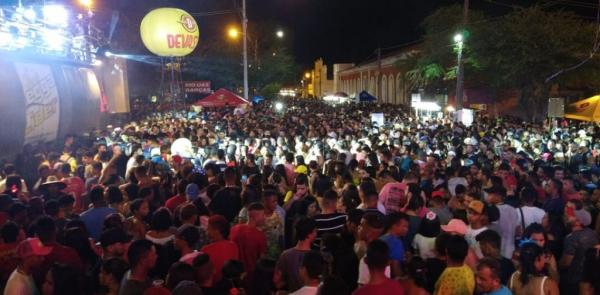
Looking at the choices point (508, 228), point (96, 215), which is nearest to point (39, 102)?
point (96, 215)

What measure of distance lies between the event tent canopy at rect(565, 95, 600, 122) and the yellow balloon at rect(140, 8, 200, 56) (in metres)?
10.6

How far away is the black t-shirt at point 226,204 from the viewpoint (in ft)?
22.0

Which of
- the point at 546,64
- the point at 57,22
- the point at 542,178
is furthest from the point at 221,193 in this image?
the point at 546,64

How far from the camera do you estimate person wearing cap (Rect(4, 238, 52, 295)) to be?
4.18m

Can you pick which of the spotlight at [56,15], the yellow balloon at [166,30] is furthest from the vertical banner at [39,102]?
the yellow balloon at [166,30]

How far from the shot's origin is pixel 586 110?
14.1 m

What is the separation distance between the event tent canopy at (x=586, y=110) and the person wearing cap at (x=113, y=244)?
12576 mm

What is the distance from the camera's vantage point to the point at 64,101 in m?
14.5

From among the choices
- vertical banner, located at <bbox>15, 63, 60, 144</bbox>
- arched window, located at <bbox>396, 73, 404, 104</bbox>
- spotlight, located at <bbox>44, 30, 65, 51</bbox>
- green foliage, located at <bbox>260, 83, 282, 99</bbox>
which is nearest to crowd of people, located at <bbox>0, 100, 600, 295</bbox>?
vertical banner, located at <bbox>15, 63, 60, 144</bbox>

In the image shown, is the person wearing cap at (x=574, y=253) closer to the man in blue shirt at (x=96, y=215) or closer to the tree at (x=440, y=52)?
the man in blue shirt at (x=96, y=215)

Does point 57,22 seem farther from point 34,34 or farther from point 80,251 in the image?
point 80,251

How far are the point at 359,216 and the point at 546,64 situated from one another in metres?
20.6

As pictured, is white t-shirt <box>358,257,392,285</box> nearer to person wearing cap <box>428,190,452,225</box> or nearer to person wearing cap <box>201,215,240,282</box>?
person wearing cap <box>201,215,240,282</box>

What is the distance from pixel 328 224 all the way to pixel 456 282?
73.0 inches
